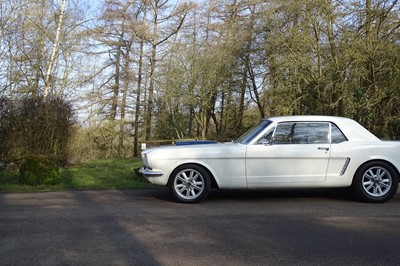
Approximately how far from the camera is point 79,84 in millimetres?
25625

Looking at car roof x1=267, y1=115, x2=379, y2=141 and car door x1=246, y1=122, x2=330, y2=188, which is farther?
car roof x1=267, y1=115, x2=379, y2=141

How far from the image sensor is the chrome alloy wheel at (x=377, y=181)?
786cm

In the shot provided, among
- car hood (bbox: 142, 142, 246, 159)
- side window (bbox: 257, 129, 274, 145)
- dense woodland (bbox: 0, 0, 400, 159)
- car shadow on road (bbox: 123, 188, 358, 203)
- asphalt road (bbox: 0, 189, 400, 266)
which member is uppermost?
dense woodland (bbox: 0, 0, 400, 159)

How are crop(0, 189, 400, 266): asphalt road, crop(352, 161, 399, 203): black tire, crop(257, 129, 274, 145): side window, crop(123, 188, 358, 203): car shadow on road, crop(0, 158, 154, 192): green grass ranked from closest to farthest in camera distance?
1. crop(0, 189, 400, 266): asphalt road
2. crop(352, 161, 399, 203): black tire
3. crop(257, 129, 274, 145): side window
4. crop(123, 188, 358, 203): car shadow on road
5. crop(0, 158, 154, 192): green grass

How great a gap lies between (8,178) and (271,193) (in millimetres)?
7289

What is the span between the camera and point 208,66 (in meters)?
26.5

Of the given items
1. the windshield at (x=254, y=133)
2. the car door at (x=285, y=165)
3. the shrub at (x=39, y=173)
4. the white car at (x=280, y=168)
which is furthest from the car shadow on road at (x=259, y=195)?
the shrub at (x=39, y=173)

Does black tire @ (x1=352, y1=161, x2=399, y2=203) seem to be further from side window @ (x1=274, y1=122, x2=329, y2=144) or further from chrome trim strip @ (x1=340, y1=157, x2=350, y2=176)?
side window @ (x1=274, y1=122, x2=329, y2=144)

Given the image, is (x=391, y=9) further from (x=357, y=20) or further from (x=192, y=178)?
(x=192, y=178)

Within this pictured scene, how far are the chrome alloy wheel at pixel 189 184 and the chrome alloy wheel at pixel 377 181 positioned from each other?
2931 millimetres

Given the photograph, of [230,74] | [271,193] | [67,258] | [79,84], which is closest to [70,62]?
[79,84]

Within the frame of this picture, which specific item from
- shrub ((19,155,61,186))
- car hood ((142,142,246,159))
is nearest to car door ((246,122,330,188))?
car hood ((142,142,246,159))

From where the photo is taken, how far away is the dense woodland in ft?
56.2

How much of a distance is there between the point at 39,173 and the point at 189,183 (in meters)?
4.28
